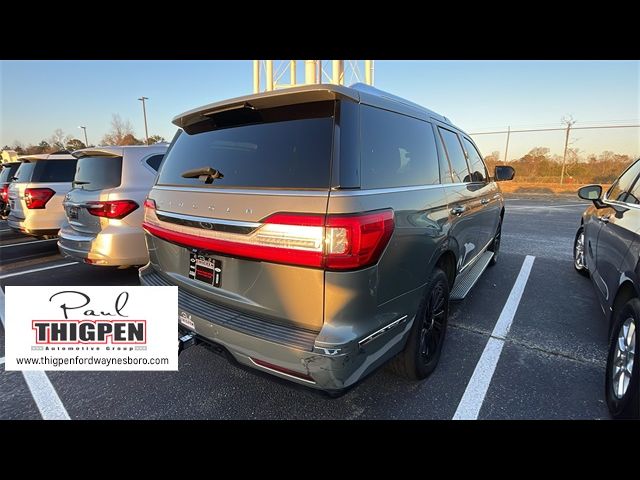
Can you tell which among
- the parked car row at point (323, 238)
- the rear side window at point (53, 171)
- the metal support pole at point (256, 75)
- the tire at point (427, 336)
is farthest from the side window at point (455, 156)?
the metal support pole at point (256, 75)

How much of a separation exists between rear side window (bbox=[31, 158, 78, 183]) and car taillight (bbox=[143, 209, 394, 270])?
6404 millimetres

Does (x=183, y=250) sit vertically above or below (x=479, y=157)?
below

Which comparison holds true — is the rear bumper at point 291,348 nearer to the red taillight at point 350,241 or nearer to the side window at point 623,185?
the red taillight at point 350,241

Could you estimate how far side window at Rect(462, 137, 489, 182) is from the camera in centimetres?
385

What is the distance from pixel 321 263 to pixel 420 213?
0.90 metres

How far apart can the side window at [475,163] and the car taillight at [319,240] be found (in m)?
2.47

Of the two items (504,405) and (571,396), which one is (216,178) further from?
(571,396)

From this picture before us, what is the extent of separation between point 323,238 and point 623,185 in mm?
3349

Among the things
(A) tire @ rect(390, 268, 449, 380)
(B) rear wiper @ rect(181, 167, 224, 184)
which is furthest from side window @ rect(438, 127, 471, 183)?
(B) rear wiper @ rect(181, 167, 224, 184)

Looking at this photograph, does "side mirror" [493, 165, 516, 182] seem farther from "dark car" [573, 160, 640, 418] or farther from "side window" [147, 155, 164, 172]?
"side window" [147, 155, 164, 172]

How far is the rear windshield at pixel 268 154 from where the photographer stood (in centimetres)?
180
